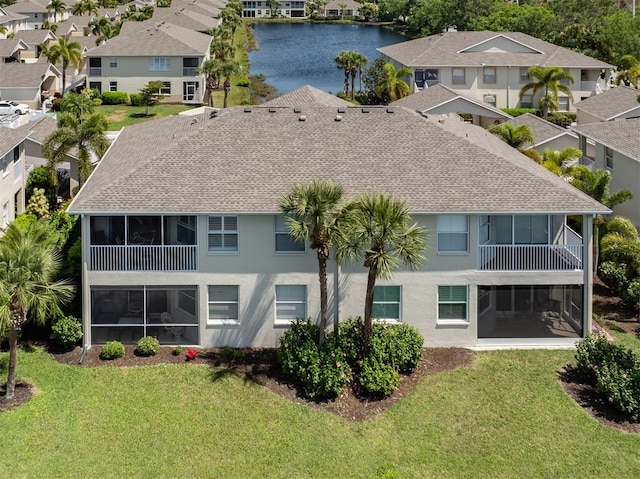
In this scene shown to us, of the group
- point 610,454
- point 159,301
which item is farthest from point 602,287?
point 159,301

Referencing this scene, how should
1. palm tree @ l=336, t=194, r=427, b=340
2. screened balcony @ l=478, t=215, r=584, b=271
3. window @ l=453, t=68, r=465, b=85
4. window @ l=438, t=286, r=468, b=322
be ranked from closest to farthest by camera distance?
palm tree @ l=336, t=194, r=427, b=340, window @ l=438, t=286, r=468, b=322, screened balcony @ l=478, t=215, r=584, b=271, window @ l=453, t=68, r=465, b=85

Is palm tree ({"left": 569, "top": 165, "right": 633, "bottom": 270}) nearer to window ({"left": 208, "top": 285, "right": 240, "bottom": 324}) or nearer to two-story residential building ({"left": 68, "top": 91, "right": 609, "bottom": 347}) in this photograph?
two-story residential building ({"left": 68, "top": 91, "right": 609, "bottom": 347})

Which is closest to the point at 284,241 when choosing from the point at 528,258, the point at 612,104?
the point at 528,258

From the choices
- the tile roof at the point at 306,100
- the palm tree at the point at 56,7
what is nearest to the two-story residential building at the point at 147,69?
the tile roof at the point at 306,100

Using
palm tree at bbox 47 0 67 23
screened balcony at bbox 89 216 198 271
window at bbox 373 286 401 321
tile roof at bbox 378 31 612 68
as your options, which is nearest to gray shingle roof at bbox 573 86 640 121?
tile roof at bbox 378 31 612 68

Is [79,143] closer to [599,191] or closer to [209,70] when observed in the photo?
[599,191]
